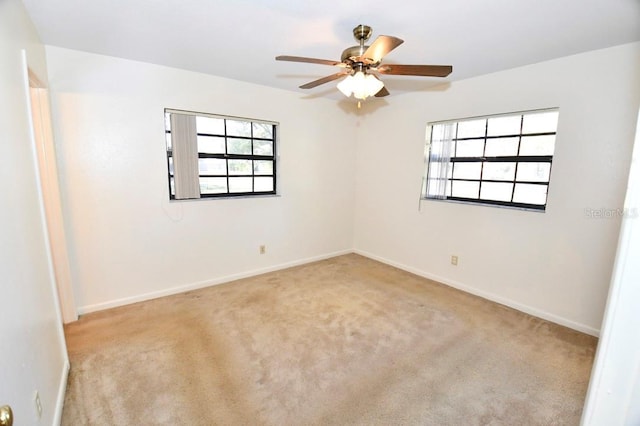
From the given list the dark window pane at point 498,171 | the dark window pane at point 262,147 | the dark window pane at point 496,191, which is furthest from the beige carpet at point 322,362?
the dark window pane at point 262,147

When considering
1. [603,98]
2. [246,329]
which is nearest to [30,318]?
[246,329]

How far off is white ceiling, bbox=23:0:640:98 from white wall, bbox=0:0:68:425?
1.64 feet

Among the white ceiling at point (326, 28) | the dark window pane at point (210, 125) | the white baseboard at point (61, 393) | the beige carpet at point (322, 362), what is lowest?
the beige carpet at point (322, 362)

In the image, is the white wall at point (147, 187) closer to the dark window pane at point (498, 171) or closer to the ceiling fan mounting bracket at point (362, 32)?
the ceiling fan mounting bracket at point (362, 32)

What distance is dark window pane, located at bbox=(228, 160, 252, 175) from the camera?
11.6ft

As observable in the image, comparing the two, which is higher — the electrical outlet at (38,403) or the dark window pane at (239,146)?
the dark window pane at (239,146)

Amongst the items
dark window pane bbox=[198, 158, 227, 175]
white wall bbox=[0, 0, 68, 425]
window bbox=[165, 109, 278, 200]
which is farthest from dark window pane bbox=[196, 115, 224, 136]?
white wall bbox=[0, 0, 68, 425]

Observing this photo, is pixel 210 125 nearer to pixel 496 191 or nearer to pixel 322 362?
pixel 322 362

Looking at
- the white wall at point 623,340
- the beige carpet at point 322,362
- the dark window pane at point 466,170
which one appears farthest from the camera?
the dark window pane at point 466,170

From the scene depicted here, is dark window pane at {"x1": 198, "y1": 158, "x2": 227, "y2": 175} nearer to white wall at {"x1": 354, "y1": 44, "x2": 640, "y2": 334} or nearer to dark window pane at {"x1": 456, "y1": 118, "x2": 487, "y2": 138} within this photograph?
white wall at {"x1": 354, "y1": 44, "x2": 640, "y2": 334}

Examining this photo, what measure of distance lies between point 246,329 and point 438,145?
3096 millimetres

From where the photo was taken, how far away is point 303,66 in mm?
2822

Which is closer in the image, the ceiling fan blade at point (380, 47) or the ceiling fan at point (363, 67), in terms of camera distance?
the ceiling fan blade at point (380, 47)

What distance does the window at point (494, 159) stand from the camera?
2.81 meters
